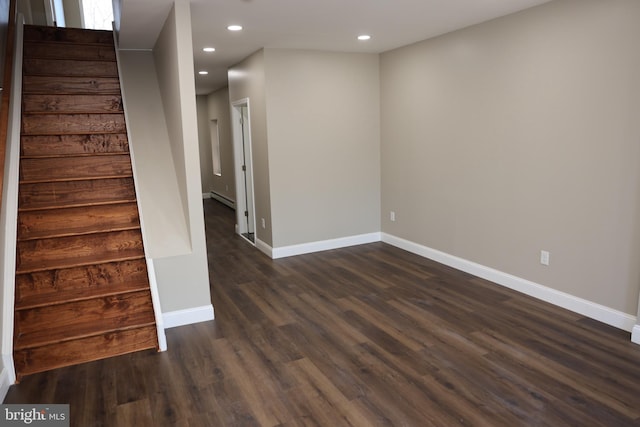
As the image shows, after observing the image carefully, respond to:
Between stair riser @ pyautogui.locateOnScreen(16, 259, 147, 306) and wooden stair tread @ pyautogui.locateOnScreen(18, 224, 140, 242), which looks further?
wooden stair tread @ pyautogui.locateOnScreen(18, 224, 140, 242)

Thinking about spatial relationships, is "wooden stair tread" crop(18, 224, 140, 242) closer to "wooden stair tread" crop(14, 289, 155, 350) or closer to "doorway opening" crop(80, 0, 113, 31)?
"wooden stair tread" crop(14, 289, 155, 350)

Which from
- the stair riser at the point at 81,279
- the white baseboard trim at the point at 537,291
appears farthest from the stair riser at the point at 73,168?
the white baseboard trim at the point at 537,291

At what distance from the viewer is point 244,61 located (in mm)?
5836

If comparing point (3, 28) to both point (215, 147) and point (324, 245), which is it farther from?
point (215, 147)

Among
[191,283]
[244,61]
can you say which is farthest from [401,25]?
[191,283]

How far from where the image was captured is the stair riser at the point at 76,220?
3.51 meters

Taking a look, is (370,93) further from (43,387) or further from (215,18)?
A: (43,387)

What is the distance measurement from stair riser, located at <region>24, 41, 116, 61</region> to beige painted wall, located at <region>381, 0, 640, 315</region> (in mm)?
3395

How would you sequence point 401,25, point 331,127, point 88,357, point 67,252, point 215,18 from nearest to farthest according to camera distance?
point 88,357
point 67,252
point 215,18
point 401,25
point 331,127

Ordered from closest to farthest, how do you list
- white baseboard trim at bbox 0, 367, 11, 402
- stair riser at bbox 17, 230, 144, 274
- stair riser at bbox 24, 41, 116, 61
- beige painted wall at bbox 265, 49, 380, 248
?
1. white baseboard trim at bbox 0, 367, 11, 402
2. stair riser at bbox 17, 230, 144, 274
3. stair riser at bbox 24, 41, 116, 61
4. beige painted wall at bbox 265, 49, 380, 248

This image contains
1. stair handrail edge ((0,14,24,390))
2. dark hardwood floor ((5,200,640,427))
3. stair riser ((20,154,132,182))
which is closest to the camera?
dark hardwood floor ((5,200,640,427))

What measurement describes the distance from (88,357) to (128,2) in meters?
2.56

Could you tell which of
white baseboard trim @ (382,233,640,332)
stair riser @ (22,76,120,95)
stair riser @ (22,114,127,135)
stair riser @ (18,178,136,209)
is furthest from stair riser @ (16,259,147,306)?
white baseboard trim @ (382,233,640,332)

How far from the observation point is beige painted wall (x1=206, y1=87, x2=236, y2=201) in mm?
8734
